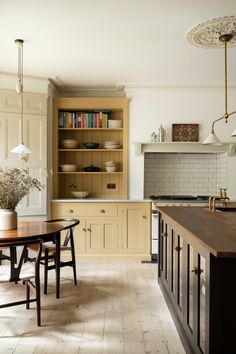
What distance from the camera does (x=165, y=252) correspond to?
3.28 metres

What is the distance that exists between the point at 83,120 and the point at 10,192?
2.36 m

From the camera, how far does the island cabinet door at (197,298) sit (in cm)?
171

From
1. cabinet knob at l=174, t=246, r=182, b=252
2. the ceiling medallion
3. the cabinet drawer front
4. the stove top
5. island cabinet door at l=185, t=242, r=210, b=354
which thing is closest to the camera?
island cabinet door at l=185, t=242, r=210, b=354

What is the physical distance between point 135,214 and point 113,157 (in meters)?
1.12

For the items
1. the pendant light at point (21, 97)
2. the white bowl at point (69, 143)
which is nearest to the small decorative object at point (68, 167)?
the white bowl at point (69, 143)

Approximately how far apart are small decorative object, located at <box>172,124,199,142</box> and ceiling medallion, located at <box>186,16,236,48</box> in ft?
5.99

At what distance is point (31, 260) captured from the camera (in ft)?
10.8

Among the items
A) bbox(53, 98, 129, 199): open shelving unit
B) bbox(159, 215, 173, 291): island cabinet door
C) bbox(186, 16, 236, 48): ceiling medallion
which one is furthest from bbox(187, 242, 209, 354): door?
bbox(53, 98, 129, 199): open shelving unit

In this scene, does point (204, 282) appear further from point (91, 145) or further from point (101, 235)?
point (91, 145)

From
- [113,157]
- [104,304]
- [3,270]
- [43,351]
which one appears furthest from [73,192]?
[43,351]

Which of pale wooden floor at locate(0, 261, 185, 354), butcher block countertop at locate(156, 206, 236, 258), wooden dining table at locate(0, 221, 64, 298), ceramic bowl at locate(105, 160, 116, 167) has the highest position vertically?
ceramic bowl at locate(105, 160, 116, 167)

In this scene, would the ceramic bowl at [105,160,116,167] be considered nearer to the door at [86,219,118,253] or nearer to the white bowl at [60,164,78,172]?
the white bowl at [60,164,78,172]

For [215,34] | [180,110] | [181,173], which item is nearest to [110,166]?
[181,173]

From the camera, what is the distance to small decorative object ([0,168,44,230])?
9.68 feet
